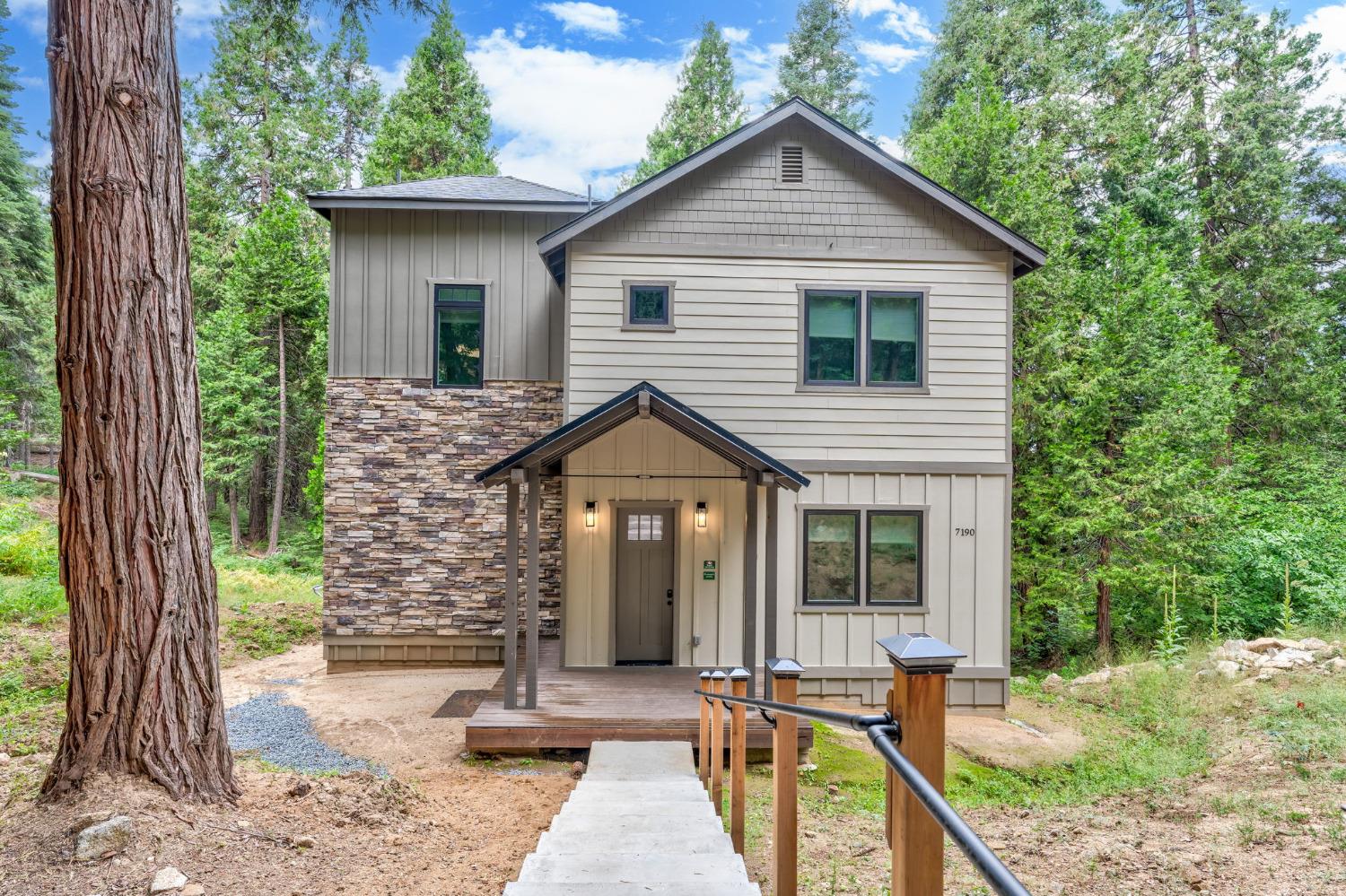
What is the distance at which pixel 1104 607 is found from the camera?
12.0 metres

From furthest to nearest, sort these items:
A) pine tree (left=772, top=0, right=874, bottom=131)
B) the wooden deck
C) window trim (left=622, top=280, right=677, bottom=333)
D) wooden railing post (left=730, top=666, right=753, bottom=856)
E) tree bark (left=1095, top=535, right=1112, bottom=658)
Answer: pine tree (left=772, top=0, right=874, bottom=131) → tree bark (left=1095, top=535, right=1112, bottom=658) → window trim (left=622, top=280, right=677, bottom=333) → the wooden deck → wooden railing post (left=730, top=666, right=753, bottom=856)

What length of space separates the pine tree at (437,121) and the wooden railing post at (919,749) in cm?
1960

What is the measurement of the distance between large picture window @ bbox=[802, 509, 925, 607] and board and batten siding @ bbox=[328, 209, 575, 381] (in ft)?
13.5

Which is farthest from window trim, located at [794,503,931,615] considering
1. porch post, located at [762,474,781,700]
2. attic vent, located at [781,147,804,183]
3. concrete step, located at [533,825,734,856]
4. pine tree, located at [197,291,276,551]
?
pine tree, located at [197,291,276,551]

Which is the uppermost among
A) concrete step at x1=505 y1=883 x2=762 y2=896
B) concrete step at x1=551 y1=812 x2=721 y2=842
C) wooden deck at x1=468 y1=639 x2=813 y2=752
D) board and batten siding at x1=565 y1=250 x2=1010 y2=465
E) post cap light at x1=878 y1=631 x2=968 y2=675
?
board and batten siding at x1=565 y1=250 x2=1010 y2=465

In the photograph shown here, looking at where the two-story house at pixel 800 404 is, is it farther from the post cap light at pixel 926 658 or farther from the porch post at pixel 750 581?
the post cap light at pixel 926 658

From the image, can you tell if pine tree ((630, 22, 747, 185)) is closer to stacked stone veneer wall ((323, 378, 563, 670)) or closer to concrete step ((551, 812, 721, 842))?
stacked stone veneer wall ((323, 378, 563, 670))

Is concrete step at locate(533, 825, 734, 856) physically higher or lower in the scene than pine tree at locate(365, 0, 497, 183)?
lower

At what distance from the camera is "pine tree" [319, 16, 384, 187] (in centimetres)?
2152

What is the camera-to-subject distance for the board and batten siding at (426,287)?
937 centimetres

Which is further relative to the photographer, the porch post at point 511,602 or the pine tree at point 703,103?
the pine tree at point 703,103

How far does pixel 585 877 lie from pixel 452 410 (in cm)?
747

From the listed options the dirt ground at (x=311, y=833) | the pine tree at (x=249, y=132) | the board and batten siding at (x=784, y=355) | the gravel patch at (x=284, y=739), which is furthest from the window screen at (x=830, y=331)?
the pine tree at (x=249, y=132)

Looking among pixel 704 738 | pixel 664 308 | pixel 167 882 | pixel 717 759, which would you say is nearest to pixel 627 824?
pixel 717 759
